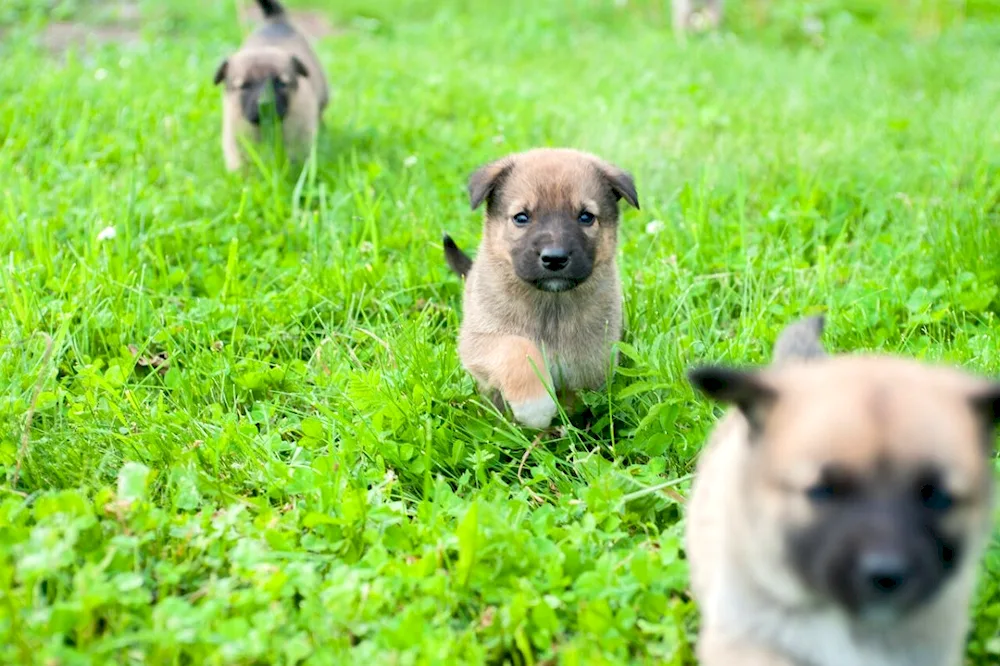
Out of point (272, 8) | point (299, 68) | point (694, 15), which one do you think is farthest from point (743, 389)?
point (694, 15)

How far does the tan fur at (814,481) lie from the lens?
73.1 inches

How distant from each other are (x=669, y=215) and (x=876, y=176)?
1.22 metres

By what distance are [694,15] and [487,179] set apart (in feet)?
24.9

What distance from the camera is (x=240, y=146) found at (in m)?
6.26

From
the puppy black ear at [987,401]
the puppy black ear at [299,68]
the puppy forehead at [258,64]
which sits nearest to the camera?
the puppy black ear at [987,401]

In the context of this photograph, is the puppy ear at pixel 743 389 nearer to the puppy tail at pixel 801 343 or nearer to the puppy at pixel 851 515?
the puppy at pixel 851 515

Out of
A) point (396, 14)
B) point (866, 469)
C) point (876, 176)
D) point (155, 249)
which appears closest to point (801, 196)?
point (876, 176)

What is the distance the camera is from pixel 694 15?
1084 centimetres

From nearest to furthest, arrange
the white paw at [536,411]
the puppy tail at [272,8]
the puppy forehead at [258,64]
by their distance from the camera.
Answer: the white paw at [536,411]
the puppy forehead at [258,64]
the puppy tail at [272,8]

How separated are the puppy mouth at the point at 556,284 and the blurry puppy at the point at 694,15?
745 centimetres

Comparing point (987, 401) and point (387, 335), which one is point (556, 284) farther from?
point (987, 401)

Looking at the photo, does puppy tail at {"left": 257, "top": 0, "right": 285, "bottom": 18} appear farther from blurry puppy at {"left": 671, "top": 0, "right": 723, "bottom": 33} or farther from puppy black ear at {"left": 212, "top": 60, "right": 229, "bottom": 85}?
blurry puppy at {"left": 671, "top": 0, "right": 723, "bottom": 33}

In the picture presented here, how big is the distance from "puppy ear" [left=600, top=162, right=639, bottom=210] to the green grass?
1.56 ft

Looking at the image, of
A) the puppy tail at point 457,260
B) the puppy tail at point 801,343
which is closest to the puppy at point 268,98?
the puppy tail at point 457,260
